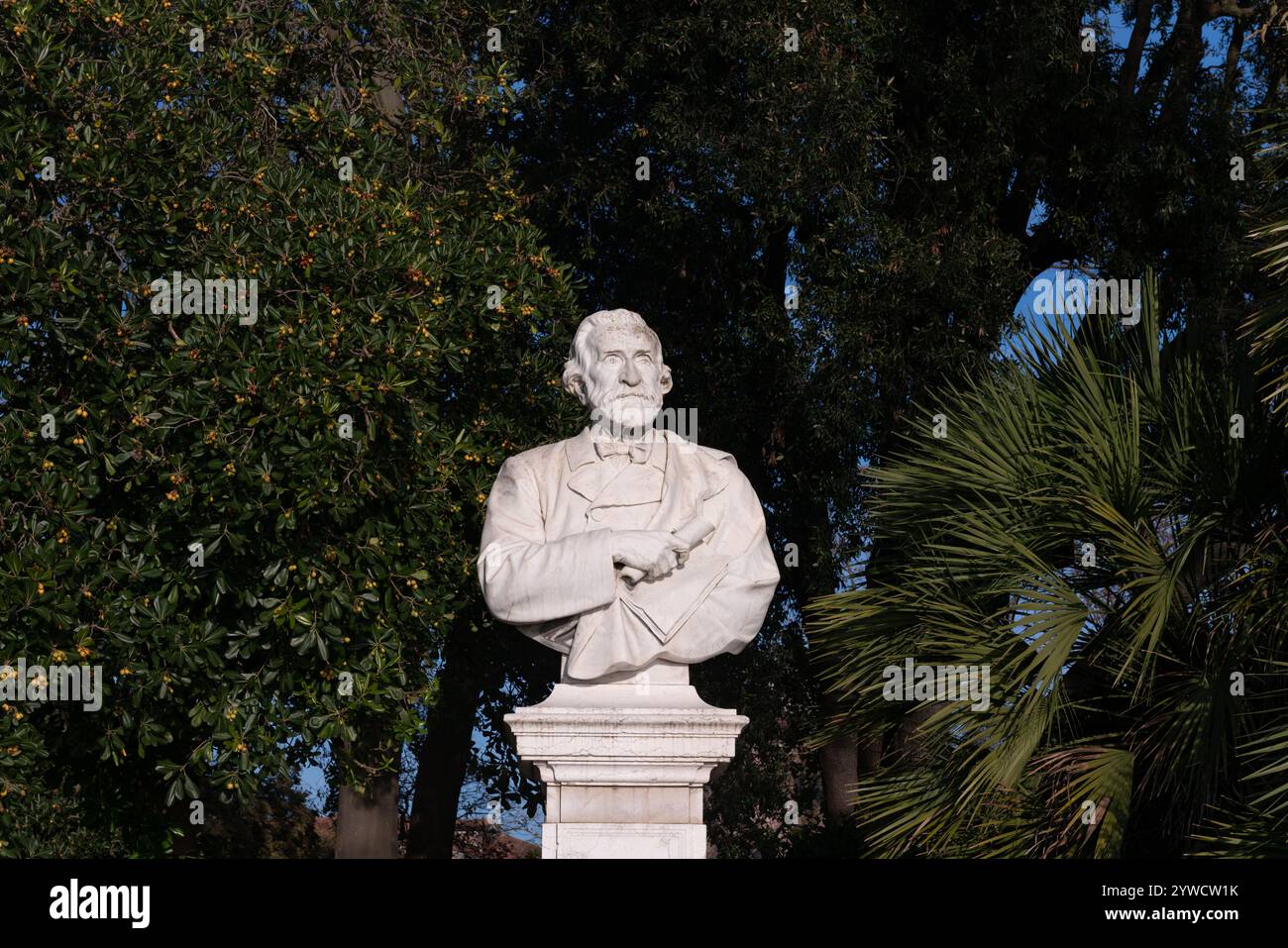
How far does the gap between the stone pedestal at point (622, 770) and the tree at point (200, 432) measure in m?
2.70

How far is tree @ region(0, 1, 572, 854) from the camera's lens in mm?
9062

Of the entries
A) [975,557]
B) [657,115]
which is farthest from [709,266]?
[975,557]

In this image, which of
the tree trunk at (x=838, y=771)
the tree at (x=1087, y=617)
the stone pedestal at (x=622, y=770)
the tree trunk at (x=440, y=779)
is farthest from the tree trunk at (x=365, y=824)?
the stone pedestal at (x=622, y=770)

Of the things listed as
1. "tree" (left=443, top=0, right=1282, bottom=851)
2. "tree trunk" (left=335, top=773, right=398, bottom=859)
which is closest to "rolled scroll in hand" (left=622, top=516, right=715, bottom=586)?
"tree" (left=443, top=0, right=1282, bottom=851)

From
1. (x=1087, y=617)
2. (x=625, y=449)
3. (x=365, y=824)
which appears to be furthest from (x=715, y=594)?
(x=365, y=824)

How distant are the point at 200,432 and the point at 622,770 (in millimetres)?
3323

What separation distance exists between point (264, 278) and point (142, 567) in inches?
64.2

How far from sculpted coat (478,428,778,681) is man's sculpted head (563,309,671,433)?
14 centimetres

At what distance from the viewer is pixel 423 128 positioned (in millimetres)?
12000

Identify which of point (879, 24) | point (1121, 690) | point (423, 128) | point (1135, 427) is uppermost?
point (879, 24)

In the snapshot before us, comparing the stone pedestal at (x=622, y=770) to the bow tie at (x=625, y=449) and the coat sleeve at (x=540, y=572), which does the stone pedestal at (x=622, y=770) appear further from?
the bow tie at (x=625, y=449)

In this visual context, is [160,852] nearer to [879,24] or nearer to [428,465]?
[428,465]

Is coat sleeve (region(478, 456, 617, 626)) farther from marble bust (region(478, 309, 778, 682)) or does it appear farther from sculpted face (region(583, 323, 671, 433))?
sculpted face (region(583, 323, 671, 433))

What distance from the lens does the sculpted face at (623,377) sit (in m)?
7.54
